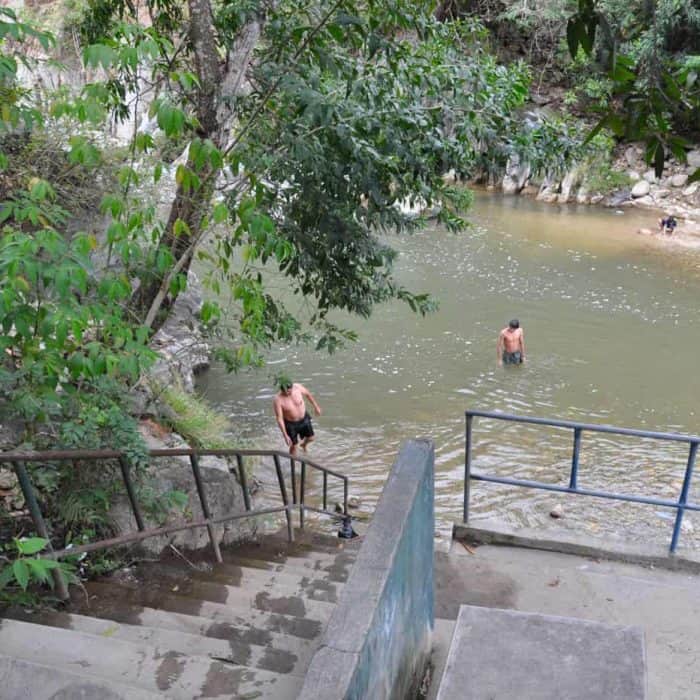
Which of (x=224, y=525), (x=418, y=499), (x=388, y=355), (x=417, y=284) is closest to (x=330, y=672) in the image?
(x=418, y=499)

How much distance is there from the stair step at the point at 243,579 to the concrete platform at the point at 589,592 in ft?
2.54

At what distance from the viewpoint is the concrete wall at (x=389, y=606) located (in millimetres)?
2271

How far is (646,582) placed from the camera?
501 cm

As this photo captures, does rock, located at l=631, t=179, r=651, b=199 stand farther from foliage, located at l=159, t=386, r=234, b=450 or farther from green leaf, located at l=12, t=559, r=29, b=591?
green leaf, located at l=12, t=559, r=29, b=591

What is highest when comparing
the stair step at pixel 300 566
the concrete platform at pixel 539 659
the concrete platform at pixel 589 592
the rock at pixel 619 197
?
the concrete platform at pixel 539 659

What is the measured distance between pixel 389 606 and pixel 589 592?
2.63 meters

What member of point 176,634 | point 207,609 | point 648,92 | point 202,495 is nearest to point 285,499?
point 202,495

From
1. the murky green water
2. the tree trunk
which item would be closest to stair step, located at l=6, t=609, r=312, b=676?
the tree trunk

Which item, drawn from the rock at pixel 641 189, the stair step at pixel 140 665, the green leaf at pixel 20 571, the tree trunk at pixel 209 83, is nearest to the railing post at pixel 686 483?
the stair step at pixel 140 665

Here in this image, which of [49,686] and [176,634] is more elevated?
[49,686]

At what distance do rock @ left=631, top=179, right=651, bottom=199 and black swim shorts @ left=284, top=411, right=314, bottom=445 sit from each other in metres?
24.8

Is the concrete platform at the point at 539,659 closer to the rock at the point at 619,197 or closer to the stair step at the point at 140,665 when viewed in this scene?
the stair step at the point at 140,665

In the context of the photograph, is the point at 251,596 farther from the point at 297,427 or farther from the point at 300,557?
the point at 297,427

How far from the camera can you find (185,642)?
3500 mm
